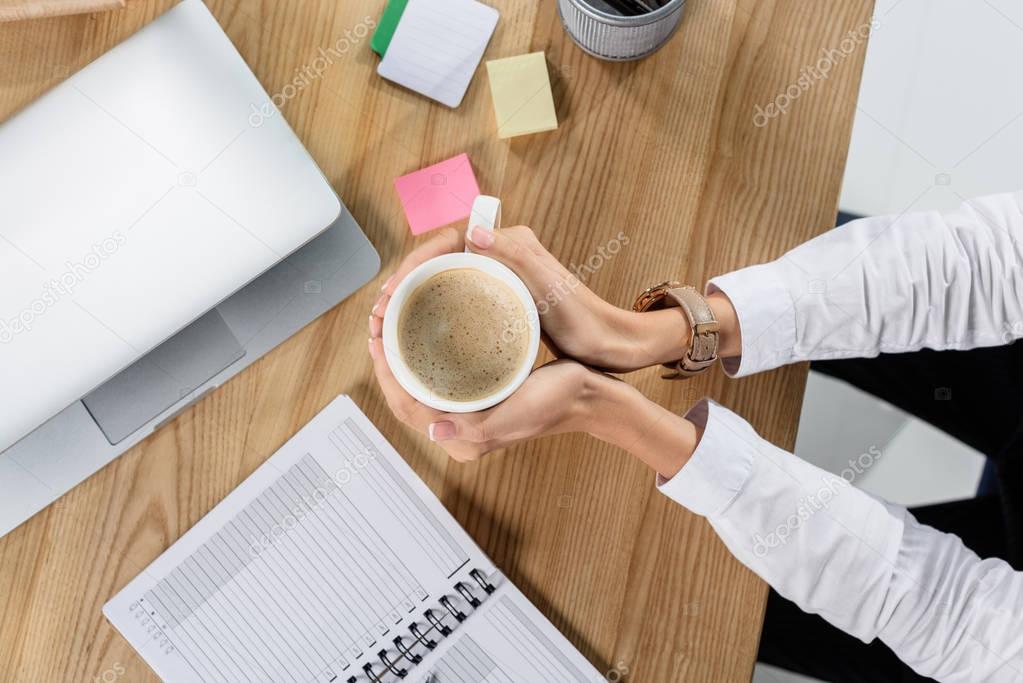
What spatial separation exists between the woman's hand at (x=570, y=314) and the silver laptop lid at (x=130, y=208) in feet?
0.44

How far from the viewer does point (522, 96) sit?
765 mm

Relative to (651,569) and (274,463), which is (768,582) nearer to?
(651,569)

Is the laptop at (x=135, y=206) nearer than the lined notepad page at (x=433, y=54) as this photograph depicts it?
Yes

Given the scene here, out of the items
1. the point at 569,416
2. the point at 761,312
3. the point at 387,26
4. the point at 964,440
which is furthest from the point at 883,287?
the point at 387,26

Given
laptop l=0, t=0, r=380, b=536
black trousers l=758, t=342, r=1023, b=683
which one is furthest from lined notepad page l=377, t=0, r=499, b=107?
black trousers l=758, t=342, r=1023, b=683

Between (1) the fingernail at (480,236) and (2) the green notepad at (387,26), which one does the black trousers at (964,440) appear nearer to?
(1) the fingernail at (480,236)

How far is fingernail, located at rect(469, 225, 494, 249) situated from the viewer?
65 centimetres

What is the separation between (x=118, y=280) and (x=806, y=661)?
993mm

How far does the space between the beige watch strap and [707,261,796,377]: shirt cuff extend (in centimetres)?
3

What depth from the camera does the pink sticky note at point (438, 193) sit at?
77 cm

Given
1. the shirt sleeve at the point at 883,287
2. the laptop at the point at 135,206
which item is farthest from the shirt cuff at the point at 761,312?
the laptop at the point at 135,206

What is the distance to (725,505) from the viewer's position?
705 millimetres

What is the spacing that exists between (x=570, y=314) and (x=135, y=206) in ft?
1.34

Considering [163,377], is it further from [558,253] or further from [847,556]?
[847,556]
